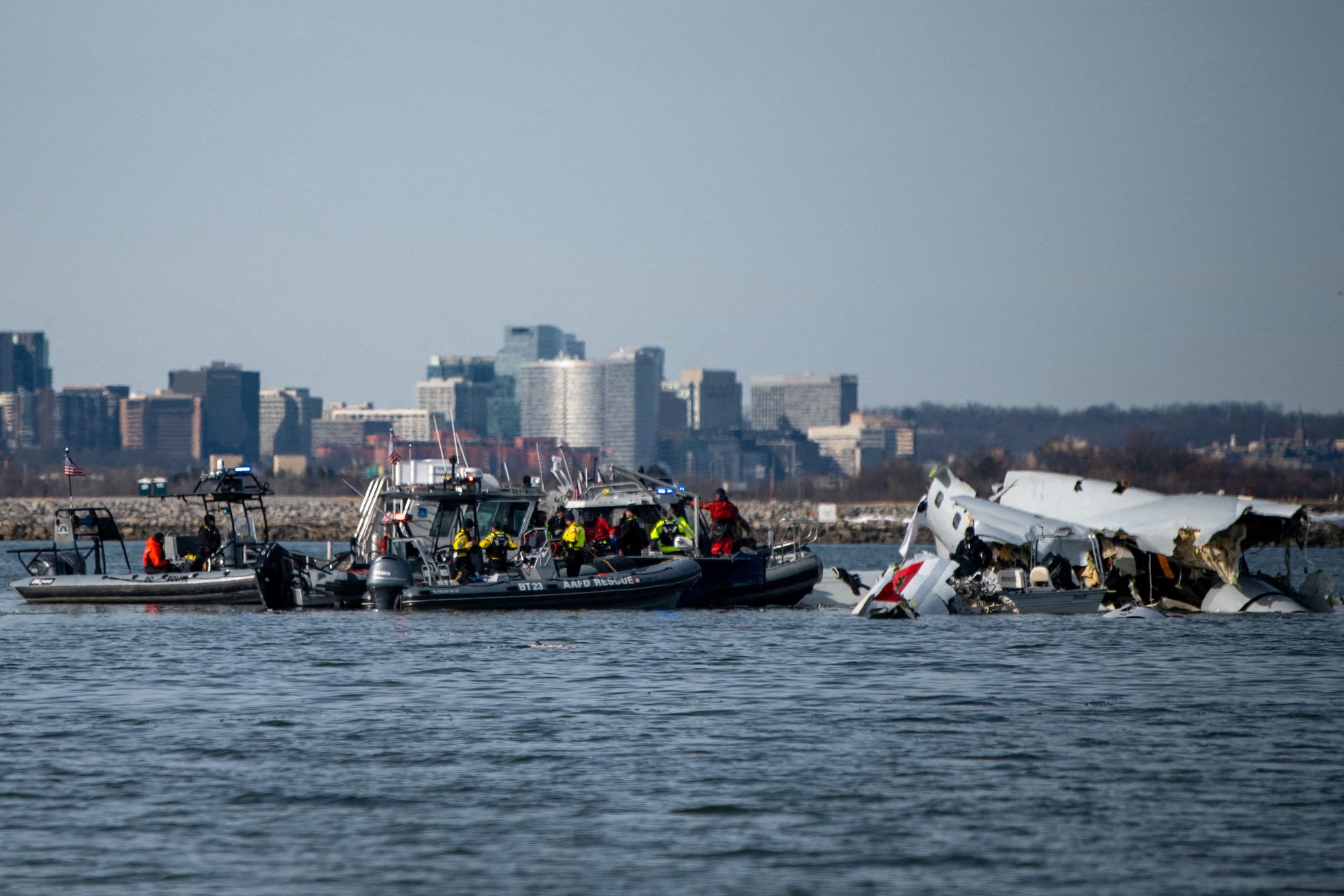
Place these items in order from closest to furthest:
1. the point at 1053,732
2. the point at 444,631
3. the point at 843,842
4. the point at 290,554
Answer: the point at 843,842 < the point at 1053,732 < the point at 444,631 < the point at 290,554

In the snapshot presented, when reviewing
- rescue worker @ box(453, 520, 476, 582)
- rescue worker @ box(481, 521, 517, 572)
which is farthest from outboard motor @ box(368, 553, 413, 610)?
rescue worker @ box(481, 521, 517, 572)

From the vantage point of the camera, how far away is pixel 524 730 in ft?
54.1

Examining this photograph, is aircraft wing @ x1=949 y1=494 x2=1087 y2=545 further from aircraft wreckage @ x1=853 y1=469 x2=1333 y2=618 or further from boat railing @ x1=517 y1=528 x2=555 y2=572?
boat railing @ x1=517 y1=528 x2=555 y2=572

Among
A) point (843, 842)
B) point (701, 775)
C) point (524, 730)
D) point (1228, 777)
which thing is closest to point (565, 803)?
point (701, 775)

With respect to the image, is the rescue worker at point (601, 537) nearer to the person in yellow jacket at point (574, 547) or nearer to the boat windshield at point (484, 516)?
the person in yellow jacket at point (574, 547)

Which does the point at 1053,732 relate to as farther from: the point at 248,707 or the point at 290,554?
the point at 290,554

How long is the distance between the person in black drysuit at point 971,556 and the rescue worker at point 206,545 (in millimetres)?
14049

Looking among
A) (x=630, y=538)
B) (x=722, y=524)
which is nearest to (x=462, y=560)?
(x=630, y=538)

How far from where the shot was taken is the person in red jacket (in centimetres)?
3183

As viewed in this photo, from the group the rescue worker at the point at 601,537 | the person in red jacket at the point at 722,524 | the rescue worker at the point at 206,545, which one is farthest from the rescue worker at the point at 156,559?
the person in red jacket at the point at 722,524

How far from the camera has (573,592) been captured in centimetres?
2917

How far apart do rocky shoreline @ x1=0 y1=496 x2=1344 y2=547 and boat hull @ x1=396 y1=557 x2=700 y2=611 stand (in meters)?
52.5

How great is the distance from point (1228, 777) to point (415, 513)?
1969 cm

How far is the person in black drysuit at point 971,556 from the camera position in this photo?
31.5 meters
